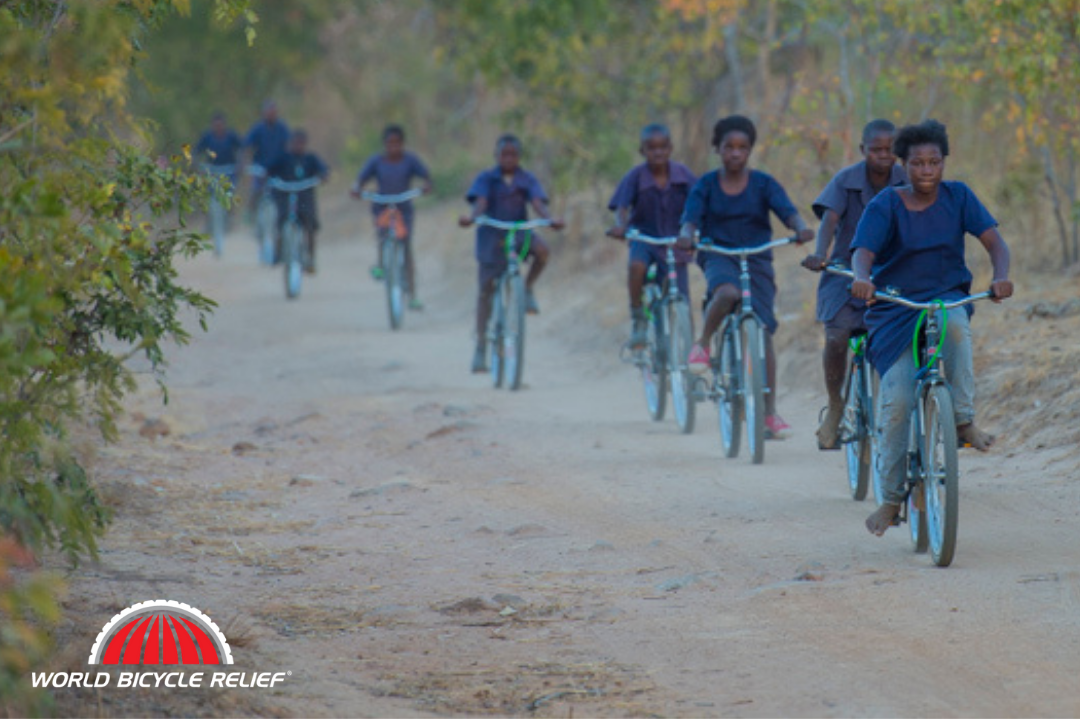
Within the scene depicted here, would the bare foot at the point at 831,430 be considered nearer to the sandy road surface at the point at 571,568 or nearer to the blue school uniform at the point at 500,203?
the sandy road surface at the point at 571,568

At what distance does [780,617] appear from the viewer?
665cm

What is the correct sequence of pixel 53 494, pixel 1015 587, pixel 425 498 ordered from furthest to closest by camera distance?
pixel 425 498
pixel 1015 587
pixel 53 494

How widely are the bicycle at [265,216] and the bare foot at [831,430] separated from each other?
14.6 m

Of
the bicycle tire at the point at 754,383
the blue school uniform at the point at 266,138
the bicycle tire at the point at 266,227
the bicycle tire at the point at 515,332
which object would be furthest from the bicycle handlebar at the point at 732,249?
the blue school uniform at the point at 266,138

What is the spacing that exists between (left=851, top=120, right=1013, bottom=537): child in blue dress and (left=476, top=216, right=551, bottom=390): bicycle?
21.7ft

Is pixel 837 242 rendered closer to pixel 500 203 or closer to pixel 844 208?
pixel 844 208

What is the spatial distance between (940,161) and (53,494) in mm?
4157

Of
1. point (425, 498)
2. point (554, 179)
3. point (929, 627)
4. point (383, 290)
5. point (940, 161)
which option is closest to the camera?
point (929, 627)

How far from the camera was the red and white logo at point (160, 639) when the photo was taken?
18.6ft

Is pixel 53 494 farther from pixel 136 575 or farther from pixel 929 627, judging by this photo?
pixel 929 627

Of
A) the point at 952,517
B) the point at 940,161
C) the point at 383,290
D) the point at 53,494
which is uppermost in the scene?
the point at 940,161

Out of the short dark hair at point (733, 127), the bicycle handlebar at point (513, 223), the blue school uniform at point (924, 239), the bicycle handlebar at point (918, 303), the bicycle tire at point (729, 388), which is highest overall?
the short dark hair at point (733, 127)

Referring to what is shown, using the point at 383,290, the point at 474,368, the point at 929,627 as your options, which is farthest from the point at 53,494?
the point at 383,290

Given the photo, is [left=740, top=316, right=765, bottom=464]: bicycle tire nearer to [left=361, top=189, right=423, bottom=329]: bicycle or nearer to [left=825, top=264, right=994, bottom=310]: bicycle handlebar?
[left=825, top=264, right=994, bottom=310]: bicycle handlebar
